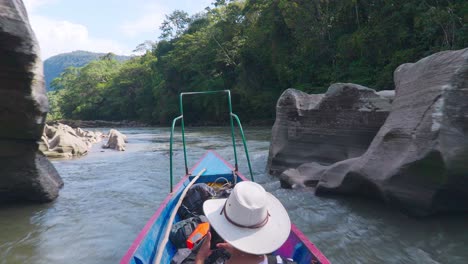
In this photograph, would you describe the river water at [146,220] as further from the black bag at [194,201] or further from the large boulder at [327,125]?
the black bag at [194,201]

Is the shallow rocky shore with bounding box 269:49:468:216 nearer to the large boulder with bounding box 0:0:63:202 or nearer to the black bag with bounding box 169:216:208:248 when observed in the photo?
the black bag with bounding box 169:216:208:248

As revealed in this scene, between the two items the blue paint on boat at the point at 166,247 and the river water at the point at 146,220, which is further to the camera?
the river water at the point at 146,220

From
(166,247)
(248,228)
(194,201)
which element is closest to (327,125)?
(194,201)

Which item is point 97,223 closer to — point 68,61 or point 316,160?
point 316,160

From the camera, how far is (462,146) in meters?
4.08

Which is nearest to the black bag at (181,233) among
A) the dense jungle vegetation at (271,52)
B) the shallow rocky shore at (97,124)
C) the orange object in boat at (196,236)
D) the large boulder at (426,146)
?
the orange object in boat at (196,236)

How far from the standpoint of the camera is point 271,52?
2817 cm

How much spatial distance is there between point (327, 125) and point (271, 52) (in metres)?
21.3

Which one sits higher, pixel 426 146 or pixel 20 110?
pixel 20 110

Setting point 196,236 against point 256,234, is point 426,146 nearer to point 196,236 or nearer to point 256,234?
point 196,236

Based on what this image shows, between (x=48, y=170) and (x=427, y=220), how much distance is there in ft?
21.3

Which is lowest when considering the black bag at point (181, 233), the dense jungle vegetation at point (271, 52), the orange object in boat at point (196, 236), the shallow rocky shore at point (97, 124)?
the shallow rocky shore at point (97, 124)

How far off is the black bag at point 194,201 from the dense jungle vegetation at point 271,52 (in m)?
13.4

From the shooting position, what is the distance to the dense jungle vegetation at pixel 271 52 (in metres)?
17.1
